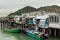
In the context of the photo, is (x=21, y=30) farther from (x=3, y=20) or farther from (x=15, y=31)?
(x=3, y=20)

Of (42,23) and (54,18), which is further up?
(54,18)

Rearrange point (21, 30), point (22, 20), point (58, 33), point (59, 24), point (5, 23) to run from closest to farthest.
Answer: point (59, 24), point (58, 33), point (21, 30), point (22, 20), point (5, 23)

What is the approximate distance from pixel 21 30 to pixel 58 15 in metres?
13.9

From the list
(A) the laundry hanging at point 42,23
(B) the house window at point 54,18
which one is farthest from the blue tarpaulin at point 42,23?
(B) the house window at point 54,18

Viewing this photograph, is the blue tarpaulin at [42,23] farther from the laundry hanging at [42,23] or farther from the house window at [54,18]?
the house window at [54,18]

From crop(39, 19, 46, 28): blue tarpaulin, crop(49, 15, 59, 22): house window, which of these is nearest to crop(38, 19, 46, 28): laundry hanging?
crop(39, 19, 46, 28): blue tarpaulin

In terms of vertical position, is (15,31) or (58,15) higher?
(58,15)

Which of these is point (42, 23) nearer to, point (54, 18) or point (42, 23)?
point (42, 23)

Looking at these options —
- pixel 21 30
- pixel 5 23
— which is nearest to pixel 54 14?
pixel 21 30

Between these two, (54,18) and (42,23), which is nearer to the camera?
(54,18)

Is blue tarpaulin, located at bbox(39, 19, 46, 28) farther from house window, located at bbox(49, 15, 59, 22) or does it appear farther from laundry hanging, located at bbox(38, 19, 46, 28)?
house window, located at bbox(49, 15, 59, 22)

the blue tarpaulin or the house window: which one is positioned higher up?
the house window

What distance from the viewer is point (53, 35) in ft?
133

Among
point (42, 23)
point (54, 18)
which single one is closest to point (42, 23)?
point (42, 23)
